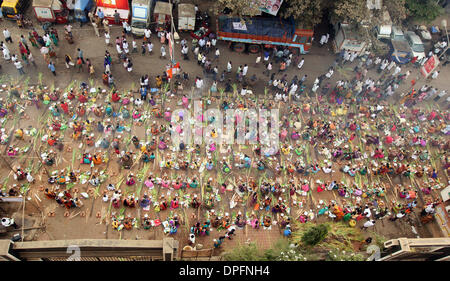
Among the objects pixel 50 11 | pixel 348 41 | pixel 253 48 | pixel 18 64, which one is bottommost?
pixel 18 64

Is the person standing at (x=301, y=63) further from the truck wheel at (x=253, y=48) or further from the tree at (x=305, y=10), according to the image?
the truck wheel at (x=253, y=48)

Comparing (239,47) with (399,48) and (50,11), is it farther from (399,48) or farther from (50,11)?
(50,11)

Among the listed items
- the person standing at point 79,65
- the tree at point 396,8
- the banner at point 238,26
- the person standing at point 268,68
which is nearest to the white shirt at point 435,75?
the tree at point 396,8

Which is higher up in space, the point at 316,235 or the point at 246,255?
the point at 316,235

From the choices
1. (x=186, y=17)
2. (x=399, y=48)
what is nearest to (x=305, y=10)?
(x=186, y=17)

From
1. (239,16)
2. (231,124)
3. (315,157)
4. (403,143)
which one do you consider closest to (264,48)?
(239,16)

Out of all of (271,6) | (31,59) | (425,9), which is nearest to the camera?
(31,59)

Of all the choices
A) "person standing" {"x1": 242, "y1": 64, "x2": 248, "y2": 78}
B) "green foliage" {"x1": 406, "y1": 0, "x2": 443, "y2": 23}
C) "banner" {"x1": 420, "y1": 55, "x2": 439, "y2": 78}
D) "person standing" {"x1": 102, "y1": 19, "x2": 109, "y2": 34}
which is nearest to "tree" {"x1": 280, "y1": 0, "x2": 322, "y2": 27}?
"person standing" {"x1": 242, "y1": 64, "x2": 248, "y2": 78}
